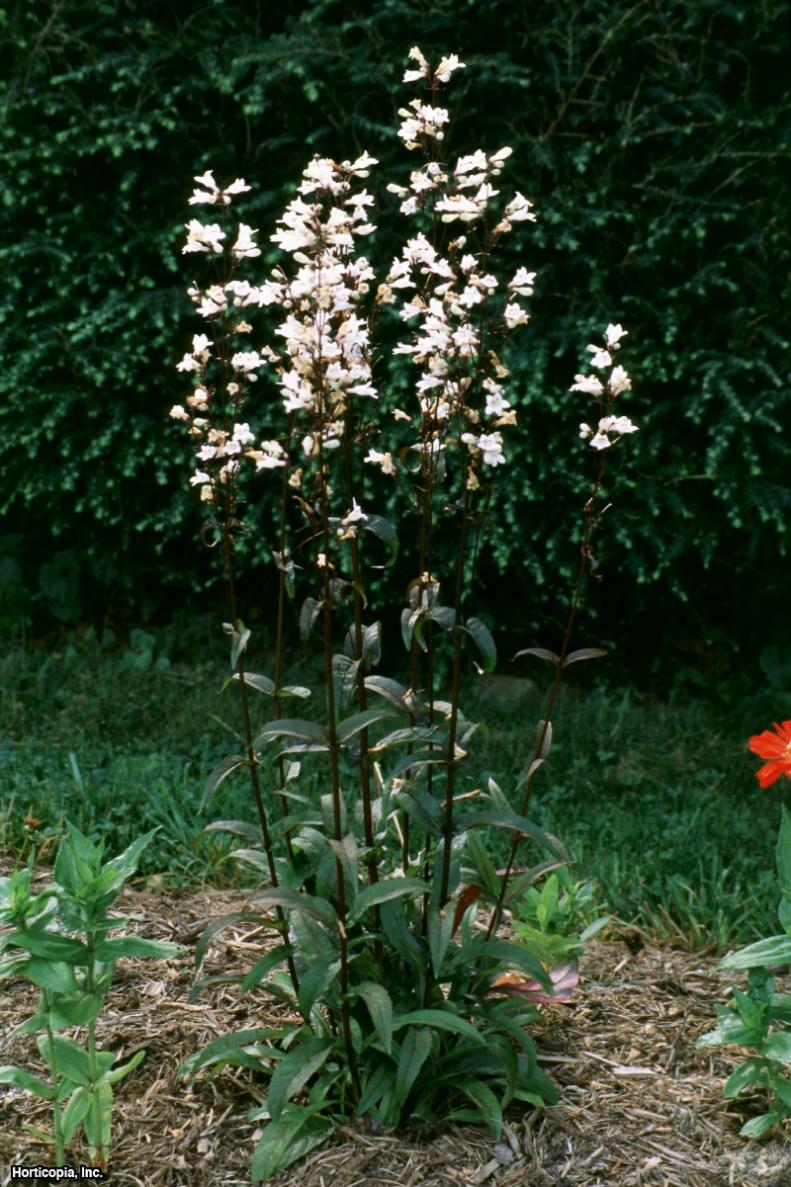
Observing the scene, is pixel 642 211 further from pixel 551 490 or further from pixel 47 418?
pixel 47 418

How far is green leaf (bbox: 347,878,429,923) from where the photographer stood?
214 centimetres

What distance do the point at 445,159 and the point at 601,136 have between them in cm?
58

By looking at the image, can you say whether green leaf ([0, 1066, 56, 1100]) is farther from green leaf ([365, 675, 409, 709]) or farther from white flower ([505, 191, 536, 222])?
white flower ([505, 191, 536, 222])

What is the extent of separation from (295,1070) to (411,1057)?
0.71 feet

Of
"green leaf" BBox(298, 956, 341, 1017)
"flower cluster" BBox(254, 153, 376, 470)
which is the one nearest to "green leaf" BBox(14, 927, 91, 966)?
"green leaf" BBox(298, 956, 341, 1017)

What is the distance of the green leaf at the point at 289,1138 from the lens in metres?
2.20

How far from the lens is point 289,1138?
7.30 ft

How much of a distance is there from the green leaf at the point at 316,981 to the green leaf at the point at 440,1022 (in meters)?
0.15

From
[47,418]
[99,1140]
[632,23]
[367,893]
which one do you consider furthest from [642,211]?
[99,1140]

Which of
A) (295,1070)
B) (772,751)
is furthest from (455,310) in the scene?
(295,1070)

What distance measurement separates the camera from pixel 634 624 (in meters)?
5.27

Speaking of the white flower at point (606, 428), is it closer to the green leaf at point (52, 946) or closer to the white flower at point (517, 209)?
the white flower at point (517, 209)

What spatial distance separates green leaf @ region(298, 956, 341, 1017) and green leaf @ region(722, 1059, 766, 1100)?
0.78 m

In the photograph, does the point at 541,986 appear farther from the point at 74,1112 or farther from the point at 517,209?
the point at 517,209
